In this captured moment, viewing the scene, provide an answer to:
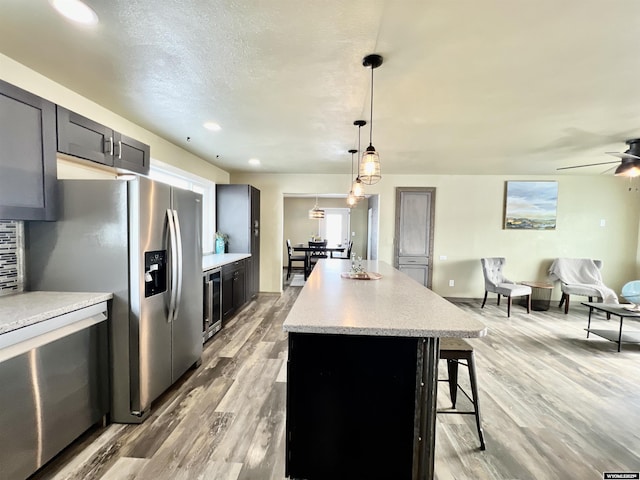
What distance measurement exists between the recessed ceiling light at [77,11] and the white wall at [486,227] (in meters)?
4.26

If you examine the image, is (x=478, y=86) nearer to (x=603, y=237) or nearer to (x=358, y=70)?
(x=358, y=70)

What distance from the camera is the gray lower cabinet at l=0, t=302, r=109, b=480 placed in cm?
133

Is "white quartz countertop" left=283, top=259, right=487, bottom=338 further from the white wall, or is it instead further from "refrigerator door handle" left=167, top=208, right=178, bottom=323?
the white wall

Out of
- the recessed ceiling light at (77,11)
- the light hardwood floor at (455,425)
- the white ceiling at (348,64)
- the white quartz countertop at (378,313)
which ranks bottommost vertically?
the light hardwood floor at (455,425)

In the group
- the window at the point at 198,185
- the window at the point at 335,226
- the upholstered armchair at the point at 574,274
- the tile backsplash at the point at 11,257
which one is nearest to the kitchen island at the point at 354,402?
the tile backsplash at the point at 11,257

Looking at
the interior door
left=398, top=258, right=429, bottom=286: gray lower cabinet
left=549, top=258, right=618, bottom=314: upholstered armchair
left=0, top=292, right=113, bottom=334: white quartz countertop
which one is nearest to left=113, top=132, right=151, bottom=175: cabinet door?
left=0, top=292, right=113, bottom=334: white quartz countertop

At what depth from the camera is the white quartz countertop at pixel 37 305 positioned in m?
1.36

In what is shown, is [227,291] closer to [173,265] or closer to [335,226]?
[173,265]

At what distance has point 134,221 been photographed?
188 cm

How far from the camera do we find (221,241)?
480 centimetres

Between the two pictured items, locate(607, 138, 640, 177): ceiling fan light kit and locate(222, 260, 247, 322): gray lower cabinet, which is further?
locate(222, 260, 247, 322): gray lower cabinet

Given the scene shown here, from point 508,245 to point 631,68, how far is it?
403 cm

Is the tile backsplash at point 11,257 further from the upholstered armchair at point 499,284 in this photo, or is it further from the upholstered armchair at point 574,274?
the upholstered armchair at point 574,274

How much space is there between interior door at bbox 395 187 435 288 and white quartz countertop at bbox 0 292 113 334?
473 cm
